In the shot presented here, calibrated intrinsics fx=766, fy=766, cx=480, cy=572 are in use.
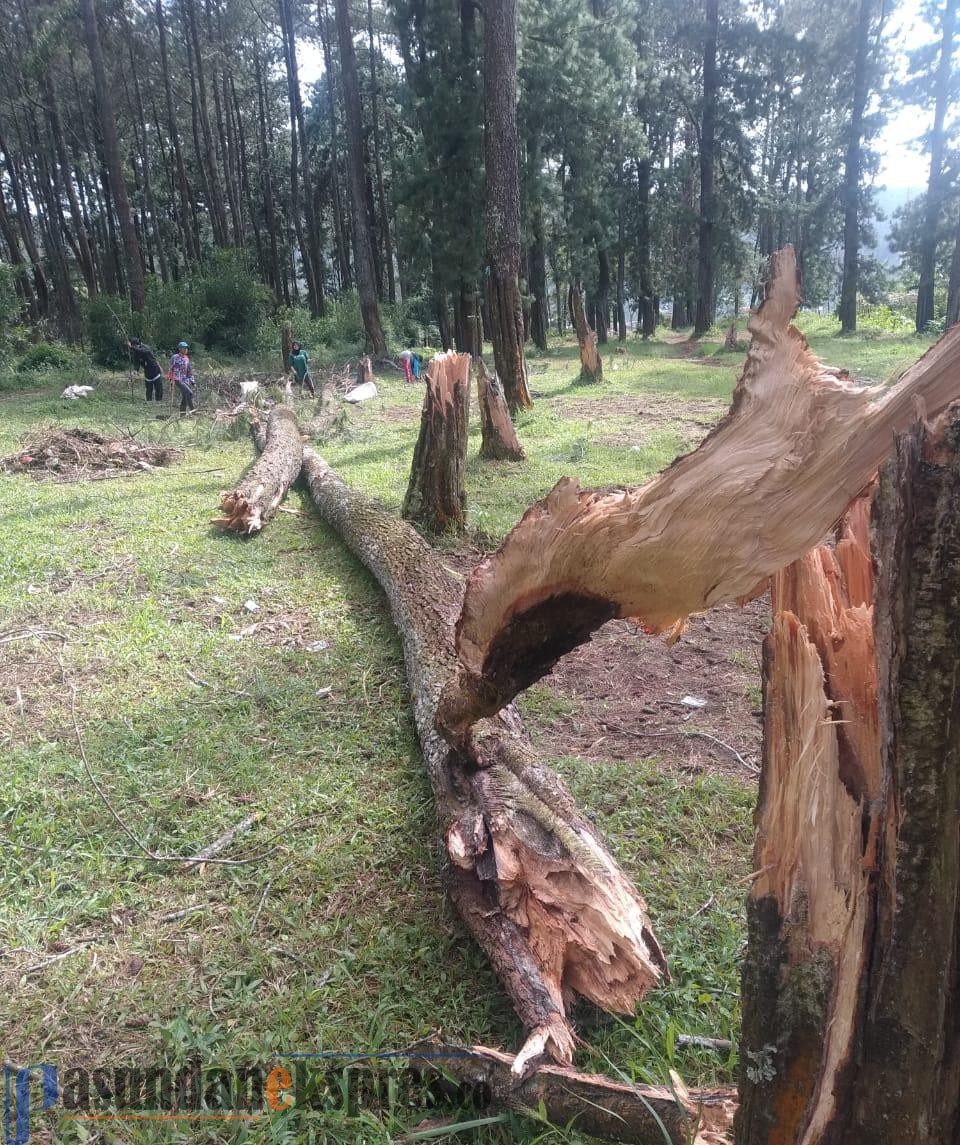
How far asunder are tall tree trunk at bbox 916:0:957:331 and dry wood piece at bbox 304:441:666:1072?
22081 mm

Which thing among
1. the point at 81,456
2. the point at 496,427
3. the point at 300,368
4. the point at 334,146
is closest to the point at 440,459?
the point at 496,427

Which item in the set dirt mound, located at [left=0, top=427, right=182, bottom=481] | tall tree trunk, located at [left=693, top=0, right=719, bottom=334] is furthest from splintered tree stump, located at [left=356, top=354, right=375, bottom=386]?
tall tree trunk, located at [left=693, top=0, right=719, bottom=334]

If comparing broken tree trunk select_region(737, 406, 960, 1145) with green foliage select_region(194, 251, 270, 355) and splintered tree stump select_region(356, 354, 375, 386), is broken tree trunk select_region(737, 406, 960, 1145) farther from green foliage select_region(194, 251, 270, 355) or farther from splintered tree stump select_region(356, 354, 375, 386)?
green foliage select_region(194, 251, 270, 355)

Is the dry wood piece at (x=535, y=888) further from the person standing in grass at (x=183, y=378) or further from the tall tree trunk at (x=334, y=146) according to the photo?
the tall tree trunk at (x=334, y=146)

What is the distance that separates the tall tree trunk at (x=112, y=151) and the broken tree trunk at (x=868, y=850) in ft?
70.7

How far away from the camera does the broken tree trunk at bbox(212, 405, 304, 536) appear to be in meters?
6.80

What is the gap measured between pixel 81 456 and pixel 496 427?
5212 millimetres

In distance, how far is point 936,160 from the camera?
20859 mm

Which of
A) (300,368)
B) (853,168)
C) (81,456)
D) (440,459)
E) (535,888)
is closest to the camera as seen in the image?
(535,888)

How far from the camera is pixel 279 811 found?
3178 mm

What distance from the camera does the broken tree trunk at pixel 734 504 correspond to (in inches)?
53.2

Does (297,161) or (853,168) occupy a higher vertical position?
(297,161)

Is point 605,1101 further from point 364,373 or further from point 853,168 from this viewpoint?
point 853,168

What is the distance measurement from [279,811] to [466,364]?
4544 millimetres
